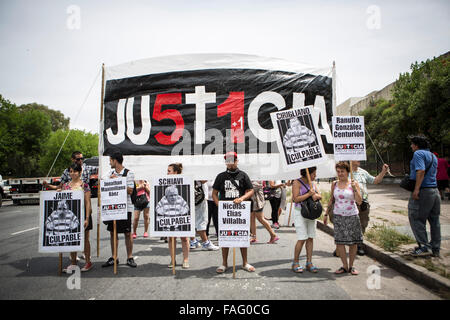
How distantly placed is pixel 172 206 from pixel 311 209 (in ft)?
7.61

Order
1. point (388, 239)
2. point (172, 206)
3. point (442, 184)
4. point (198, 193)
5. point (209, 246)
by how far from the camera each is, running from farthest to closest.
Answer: point (442, 184), point (209, 246), point (198, 193), point (388, 239), point (172, 206)

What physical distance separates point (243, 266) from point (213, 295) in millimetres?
1199

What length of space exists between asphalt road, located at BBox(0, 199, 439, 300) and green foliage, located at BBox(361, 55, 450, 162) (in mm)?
12522

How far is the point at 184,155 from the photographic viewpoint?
5.87 metres

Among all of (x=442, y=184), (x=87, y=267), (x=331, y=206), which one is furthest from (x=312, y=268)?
(x=442, y=184)

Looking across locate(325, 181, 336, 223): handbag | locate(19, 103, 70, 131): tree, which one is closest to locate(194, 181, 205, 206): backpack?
locate(325, 181, 336, 223): handbag

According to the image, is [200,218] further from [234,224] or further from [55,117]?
[55,117]

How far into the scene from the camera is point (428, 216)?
4910 millimetres

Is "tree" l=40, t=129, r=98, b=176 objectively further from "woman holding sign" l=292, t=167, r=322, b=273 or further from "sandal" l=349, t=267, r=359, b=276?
"sandal" l=349, t=267, r=359, b=276

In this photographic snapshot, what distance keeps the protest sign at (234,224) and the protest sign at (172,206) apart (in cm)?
54


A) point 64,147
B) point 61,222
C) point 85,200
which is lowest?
point 61,222
